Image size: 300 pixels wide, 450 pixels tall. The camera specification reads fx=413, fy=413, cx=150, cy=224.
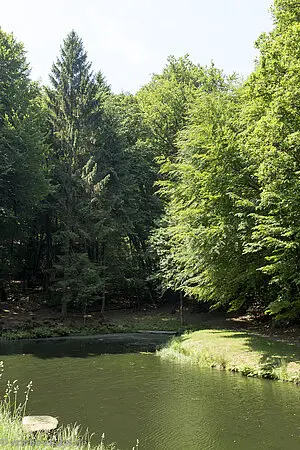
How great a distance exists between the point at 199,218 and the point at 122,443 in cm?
1313

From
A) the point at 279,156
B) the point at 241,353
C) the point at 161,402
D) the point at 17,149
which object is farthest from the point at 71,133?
the point at 161,402

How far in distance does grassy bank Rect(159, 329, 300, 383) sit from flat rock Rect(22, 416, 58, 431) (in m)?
8.13

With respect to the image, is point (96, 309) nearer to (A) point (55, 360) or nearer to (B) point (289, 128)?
(A) point (55, 360)

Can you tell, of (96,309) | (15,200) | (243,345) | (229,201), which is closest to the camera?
(243,345)

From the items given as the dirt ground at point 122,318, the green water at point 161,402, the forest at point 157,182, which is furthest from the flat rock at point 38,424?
the dirt ground at point 122,318

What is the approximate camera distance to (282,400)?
11148 millimetres

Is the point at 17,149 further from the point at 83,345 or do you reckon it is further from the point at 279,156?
the point at 279,156

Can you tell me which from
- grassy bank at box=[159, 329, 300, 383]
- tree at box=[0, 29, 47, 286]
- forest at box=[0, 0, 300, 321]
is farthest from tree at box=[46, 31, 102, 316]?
grassy bank at box=[159, 329, 300, 383]

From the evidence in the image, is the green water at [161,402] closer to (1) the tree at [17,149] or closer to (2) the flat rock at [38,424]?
(2) the flat rock at [38,424]

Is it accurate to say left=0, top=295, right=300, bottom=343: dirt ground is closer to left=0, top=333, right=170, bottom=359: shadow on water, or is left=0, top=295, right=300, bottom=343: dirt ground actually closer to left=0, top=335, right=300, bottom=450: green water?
left=0, top=333, right=170, bottom=359: shadow on water

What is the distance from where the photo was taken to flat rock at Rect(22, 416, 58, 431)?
7945 mm

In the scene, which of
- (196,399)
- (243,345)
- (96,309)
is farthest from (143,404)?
(96,309)

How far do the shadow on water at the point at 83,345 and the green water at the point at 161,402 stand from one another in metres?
1.79

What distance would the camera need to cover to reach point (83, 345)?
2297 cm
